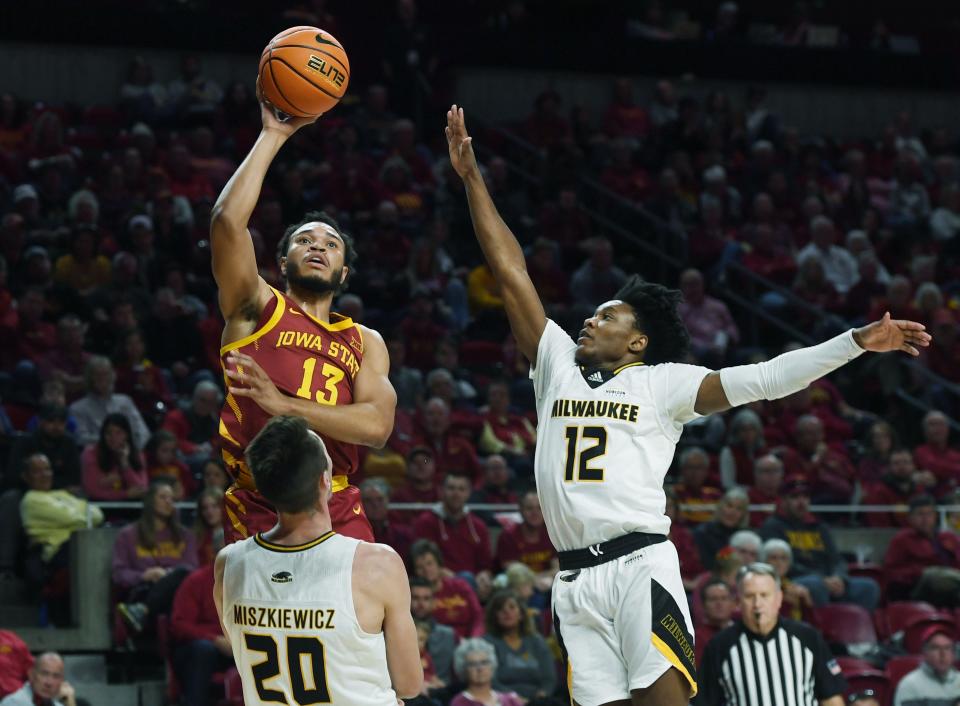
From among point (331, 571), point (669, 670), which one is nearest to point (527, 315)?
point (669, 670)

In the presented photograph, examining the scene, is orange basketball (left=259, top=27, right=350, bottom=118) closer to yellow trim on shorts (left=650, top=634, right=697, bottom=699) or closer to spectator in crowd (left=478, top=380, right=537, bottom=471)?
yellow trim on shorts (left=650, top=634, right=697, bottom=699)

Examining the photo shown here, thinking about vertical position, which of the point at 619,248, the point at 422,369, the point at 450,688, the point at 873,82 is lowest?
the point at 450,688

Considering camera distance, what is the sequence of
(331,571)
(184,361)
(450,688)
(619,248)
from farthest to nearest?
(619,248) < (184,361) < (450,688) < (331,571)

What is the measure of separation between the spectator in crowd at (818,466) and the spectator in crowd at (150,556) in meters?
5.60

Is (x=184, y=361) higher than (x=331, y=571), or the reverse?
(x=184, y=361)

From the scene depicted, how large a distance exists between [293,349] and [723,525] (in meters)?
6.38

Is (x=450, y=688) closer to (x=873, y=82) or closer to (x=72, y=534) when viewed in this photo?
(x=72, y=534)

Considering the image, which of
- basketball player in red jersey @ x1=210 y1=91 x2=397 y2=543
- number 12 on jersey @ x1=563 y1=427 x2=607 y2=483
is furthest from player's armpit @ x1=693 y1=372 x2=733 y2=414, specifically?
basketball player in red jersey @ x1=210 y1=91 x2=397 y2=543

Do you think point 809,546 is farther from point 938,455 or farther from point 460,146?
point 460,146

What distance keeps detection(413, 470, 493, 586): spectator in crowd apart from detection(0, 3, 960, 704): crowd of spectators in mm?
22

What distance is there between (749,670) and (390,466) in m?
4.38

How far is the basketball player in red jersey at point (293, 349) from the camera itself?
577 cm

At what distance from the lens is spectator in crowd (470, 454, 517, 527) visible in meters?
12.3

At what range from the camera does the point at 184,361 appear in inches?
522
